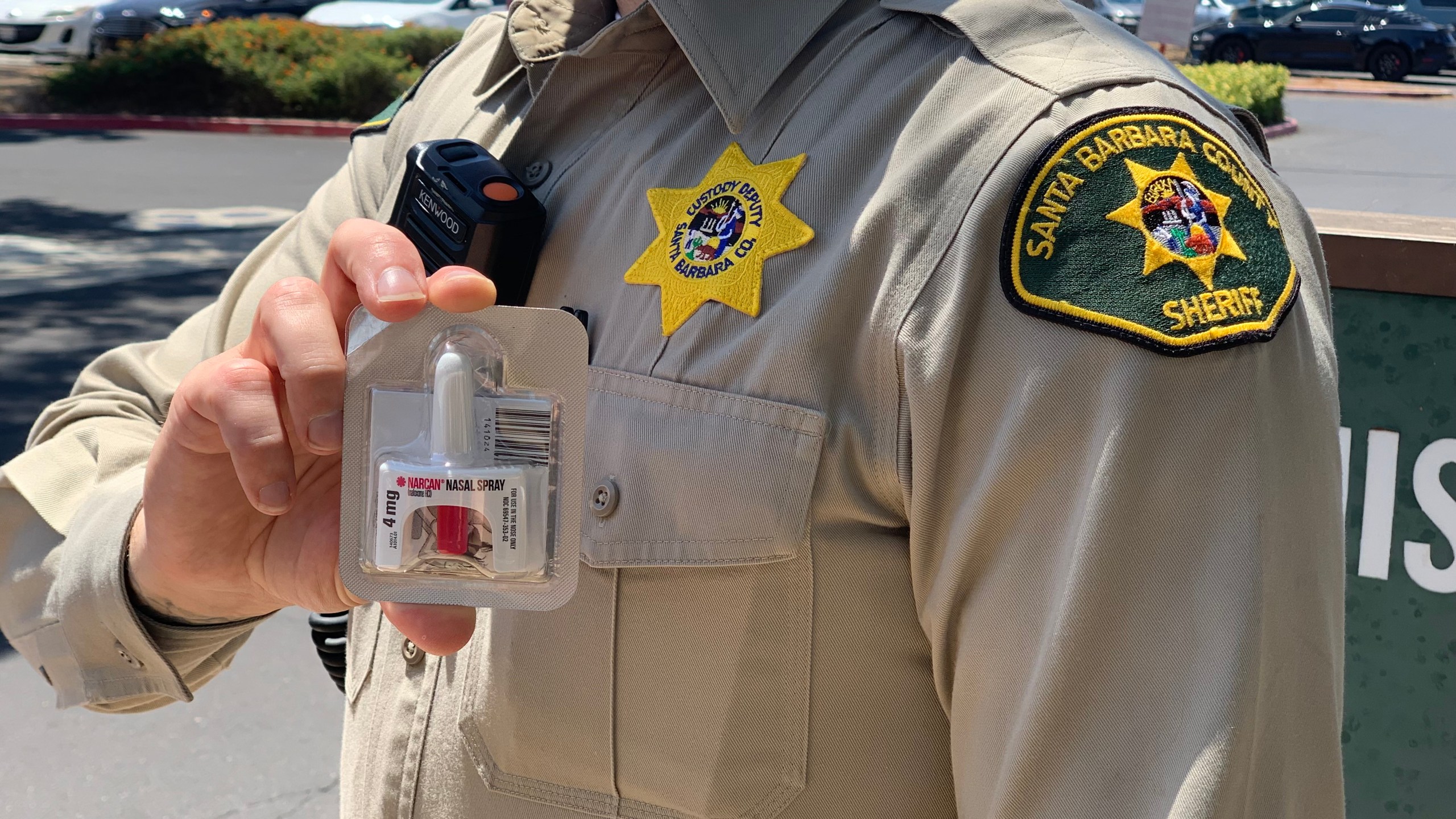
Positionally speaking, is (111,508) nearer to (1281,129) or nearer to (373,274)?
(373,274)

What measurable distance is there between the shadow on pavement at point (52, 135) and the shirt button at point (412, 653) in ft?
46.2

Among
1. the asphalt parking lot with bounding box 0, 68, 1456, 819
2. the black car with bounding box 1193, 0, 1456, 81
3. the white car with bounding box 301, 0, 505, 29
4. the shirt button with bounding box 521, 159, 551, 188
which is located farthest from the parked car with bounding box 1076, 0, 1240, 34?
the shirt button with bounding box 521, 159, 551, 188

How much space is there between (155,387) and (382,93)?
47.9ft

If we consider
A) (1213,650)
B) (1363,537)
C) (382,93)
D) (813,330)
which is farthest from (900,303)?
(382,93)

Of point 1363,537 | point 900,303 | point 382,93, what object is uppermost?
point 900,303

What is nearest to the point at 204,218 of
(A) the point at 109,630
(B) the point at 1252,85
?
(A) the point at 109,630

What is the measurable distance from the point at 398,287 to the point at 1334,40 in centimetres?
2443

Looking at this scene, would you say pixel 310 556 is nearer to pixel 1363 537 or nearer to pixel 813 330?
pixel 813 330

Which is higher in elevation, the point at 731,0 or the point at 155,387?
the point at 731,0

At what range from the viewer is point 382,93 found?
15180 millimetres

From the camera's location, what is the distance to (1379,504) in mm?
2215

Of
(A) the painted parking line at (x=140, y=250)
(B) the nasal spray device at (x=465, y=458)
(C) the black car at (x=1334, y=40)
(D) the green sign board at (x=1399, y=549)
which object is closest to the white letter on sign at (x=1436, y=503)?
(D) the green sign board at (x=1399, y=549)

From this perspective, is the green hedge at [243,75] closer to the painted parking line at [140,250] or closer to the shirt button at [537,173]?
the painted parking line at [140,250]

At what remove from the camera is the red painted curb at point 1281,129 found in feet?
48.4
